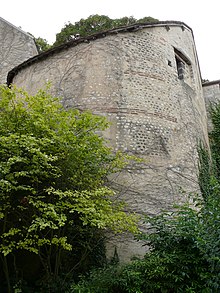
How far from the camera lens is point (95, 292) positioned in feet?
17.5

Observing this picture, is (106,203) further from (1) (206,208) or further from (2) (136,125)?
(2) (136,125)

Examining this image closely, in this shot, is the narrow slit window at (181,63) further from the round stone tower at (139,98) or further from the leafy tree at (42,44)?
the leafy tree at (42,44)

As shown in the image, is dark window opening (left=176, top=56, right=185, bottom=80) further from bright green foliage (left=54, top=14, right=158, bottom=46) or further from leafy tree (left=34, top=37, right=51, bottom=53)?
leafy tree (left=34, top=37, right=51, bottom=53)

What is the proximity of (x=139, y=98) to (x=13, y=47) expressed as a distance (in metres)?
8.79

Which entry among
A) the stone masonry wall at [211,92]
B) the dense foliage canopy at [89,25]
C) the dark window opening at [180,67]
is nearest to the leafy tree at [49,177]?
the dark window opening at [180,67]

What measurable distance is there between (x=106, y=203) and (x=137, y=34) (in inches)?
294

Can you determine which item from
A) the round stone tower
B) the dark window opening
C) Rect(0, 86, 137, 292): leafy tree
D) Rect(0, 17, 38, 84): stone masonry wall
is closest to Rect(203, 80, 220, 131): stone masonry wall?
the round stone tower

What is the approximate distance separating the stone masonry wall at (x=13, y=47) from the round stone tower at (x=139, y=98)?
11.0ft

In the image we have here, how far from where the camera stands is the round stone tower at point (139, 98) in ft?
29.7

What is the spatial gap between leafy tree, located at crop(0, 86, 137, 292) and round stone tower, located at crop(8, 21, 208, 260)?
2024 millimetres

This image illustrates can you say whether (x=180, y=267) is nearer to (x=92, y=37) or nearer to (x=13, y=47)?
(x=92, y=37)

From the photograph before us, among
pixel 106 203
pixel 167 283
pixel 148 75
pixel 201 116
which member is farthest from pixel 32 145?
pixel 201 116

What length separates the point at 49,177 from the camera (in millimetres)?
6223

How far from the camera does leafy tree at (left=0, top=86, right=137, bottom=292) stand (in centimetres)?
561
